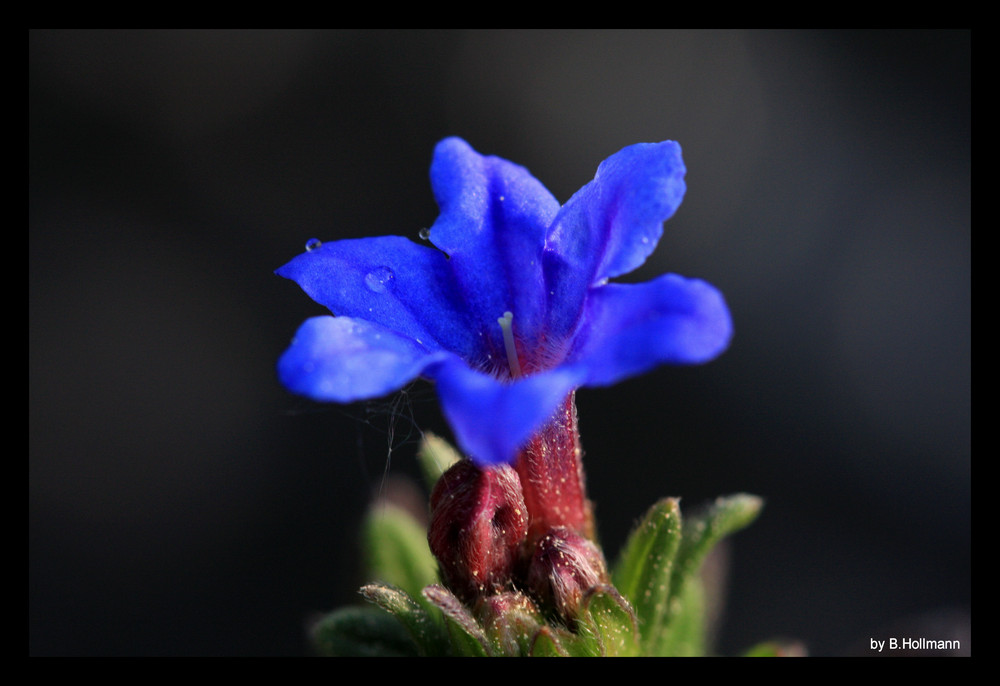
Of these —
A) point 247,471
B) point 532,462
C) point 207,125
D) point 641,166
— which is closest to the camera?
point 641,166

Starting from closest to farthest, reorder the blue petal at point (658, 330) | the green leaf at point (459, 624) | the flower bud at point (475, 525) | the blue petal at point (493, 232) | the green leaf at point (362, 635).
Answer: the blue petal at point (658, 330), the green leaf at point (459, 624), the flower bud at point (475, 525), the blue petal at point (493, 232), the green leaf at point (362, 635)

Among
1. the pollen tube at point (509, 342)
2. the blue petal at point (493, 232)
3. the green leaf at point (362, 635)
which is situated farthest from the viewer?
the green leaf at point (362, 635)

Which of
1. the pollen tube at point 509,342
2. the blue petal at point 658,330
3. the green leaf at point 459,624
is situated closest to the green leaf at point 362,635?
the green leaf at point 459,624

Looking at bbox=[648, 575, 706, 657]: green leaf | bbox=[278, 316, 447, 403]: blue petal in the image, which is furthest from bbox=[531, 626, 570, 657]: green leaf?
bbox=[278, 316, 447, 403]: blue petal

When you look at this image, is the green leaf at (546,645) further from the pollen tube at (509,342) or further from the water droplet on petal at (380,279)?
the water droplet on petal at (380,279)

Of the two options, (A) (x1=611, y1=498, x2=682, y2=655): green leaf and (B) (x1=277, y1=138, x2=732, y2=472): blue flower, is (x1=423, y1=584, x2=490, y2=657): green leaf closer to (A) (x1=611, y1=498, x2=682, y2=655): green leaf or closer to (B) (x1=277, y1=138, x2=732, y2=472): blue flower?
(B) (x1=277, y1=138, x2=732, y2=472): blue flower

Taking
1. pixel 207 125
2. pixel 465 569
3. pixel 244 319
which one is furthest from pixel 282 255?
pixel 465 569

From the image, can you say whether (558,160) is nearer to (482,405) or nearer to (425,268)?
(425,268)

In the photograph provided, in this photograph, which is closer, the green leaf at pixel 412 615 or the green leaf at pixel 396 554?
the green leaf at pixel 412 615
